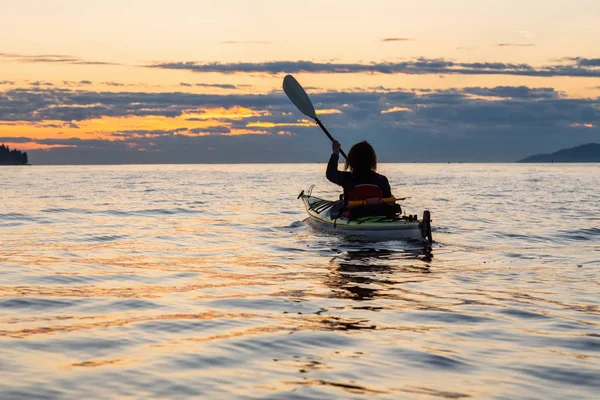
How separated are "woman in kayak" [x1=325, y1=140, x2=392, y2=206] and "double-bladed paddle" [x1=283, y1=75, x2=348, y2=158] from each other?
18.4ft

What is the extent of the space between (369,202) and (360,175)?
0.61m

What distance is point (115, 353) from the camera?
5715 mm

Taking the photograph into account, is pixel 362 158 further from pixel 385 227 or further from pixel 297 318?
pixel 297 318

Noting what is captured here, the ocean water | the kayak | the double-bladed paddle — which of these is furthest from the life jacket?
the double-bladed paddle

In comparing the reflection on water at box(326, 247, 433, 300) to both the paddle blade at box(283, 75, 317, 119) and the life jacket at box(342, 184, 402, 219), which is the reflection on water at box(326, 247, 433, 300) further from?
the paddle blade at box(283, 75, 317, 119)

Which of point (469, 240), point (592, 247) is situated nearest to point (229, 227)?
point (469, 240)

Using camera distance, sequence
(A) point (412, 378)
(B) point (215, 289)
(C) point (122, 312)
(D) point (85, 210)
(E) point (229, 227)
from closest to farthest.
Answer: (A) point (412, 378) → (C) point (122, 312) → (B) point (215, 289) → (E) point (229, 227) → (D) point (85, 210)

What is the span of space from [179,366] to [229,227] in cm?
1374

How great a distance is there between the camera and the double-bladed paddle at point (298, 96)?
19828mm

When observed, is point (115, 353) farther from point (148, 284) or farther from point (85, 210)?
point (85, 210)

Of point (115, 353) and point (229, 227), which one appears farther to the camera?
point (229, 227)

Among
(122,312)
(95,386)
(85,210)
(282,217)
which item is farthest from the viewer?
(85,210)

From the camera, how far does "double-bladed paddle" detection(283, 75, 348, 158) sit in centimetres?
1983

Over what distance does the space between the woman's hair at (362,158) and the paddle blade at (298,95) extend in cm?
591
